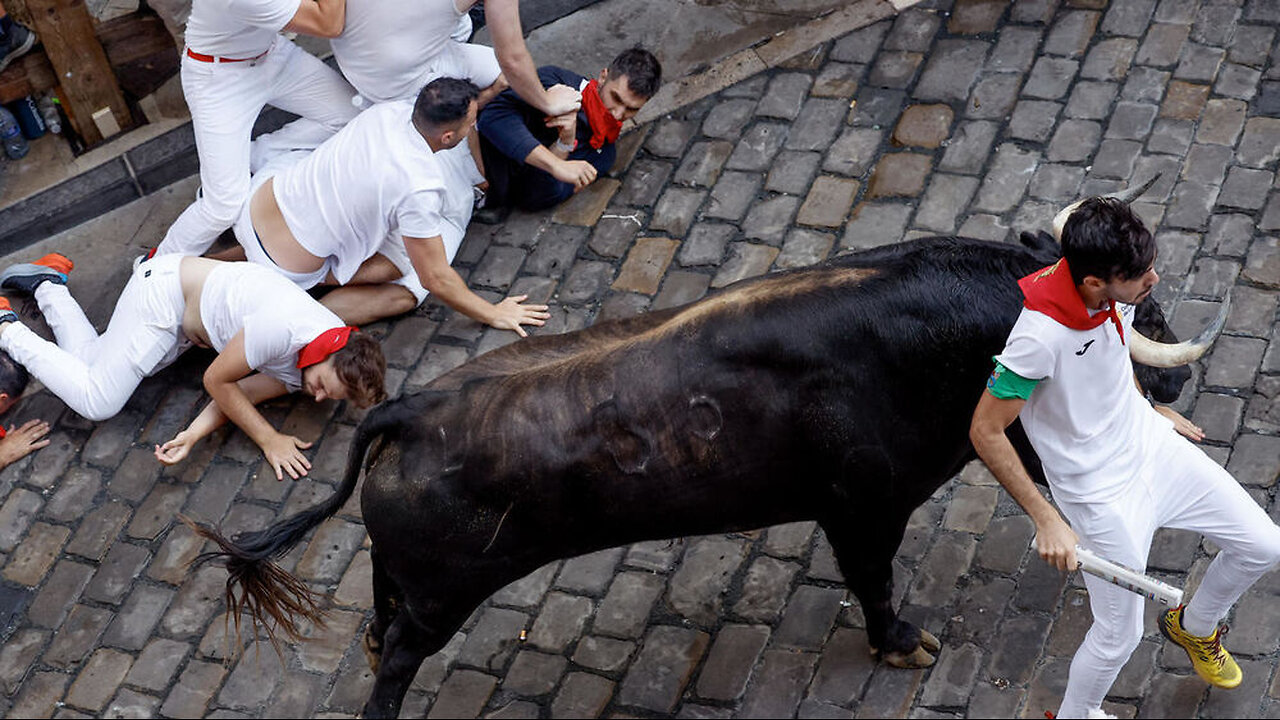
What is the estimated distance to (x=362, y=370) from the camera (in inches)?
238

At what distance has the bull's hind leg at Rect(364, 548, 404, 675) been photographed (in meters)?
5.13

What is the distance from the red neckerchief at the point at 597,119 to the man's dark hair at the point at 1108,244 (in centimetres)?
354

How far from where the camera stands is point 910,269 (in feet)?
14.9

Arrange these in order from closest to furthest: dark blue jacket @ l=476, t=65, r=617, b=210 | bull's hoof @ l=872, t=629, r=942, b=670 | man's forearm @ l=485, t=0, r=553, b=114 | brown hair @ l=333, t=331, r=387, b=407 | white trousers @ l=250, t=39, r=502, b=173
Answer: bull's hoof @ l=872, t=629, r=942, b=670, brown hair @ l=333, t=331, r=387, b=407, man's forearm @ l=485, t=0, r=553, b=114, dark blue jacket @ l=476, t=65, r=617, b=210, white trousers @ l=250, t=39, r=502, b=173

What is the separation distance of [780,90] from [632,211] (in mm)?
1094

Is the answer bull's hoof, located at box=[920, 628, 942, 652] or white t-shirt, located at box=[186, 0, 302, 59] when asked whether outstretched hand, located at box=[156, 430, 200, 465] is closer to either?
white t-shirt, located at box=[186, 0, 302, 59]

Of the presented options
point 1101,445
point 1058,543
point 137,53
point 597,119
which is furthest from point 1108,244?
point 137,53

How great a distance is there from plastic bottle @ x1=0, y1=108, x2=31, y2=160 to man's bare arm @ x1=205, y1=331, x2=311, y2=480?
92.8 inches

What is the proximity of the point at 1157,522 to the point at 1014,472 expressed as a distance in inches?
21.6

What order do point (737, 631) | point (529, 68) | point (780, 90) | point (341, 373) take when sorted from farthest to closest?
point (780, 90), point (529, 68), point (341, 373), point (737, 631)

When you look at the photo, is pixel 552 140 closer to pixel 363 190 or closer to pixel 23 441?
pixel 363 190

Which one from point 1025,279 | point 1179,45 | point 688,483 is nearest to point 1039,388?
point 1025,279

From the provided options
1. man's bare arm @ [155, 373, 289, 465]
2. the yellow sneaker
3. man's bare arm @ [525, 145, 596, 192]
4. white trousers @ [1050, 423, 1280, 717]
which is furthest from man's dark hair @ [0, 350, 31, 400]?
the yellow sneaker

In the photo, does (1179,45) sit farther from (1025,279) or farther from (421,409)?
(421,409)
